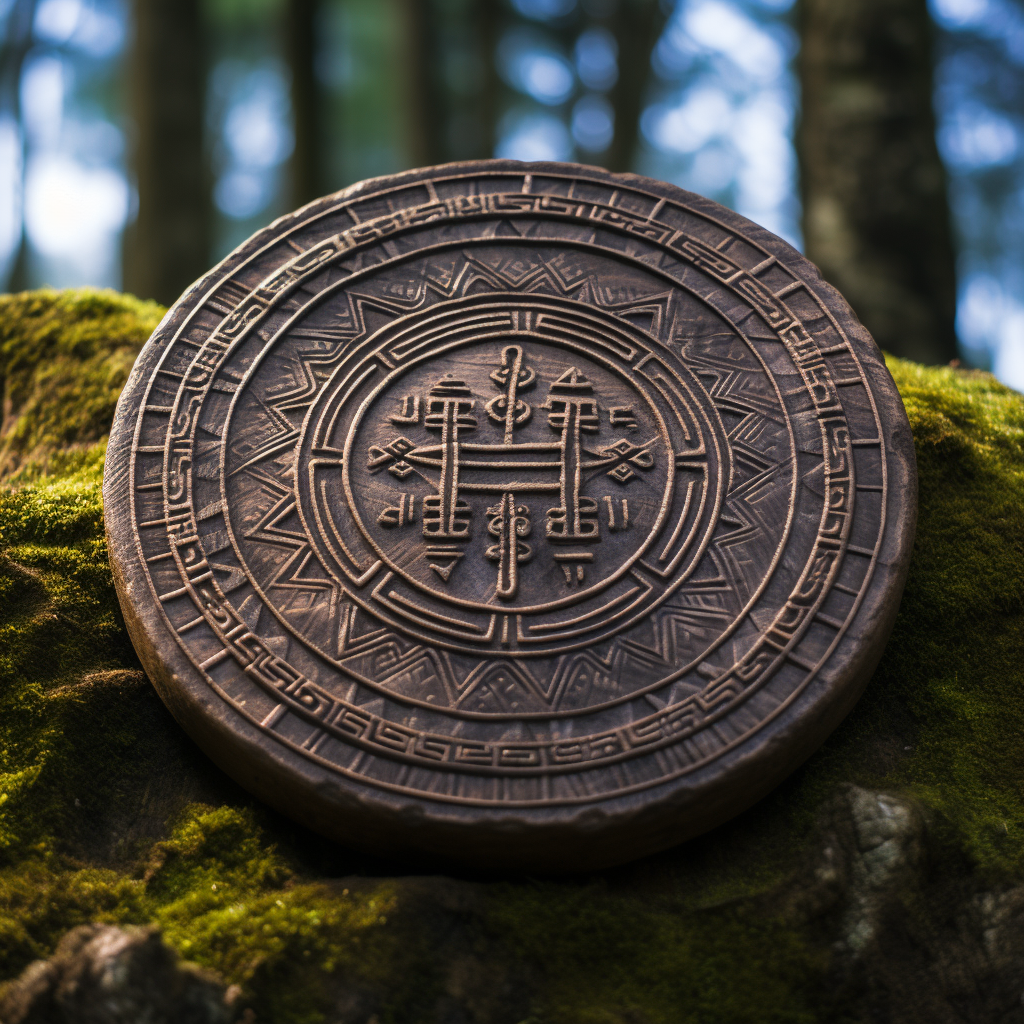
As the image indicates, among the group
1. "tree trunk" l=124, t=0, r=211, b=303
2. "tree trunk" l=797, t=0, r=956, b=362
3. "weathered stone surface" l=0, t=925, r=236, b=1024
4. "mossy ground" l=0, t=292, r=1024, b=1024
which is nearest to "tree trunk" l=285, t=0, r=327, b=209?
"tree trunk" l=124, t=0, r=211, b=303

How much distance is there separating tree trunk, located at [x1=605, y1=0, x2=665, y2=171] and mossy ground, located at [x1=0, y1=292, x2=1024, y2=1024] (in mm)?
7781

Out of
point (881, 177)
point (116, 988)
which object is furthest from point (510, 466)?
point (881, 177)

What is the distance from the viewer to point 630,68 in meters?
11.0

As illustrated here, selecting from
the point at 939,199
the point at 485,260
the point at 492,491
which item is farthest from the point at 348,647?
the point at 939,199

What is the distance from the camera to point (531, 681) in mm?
2775

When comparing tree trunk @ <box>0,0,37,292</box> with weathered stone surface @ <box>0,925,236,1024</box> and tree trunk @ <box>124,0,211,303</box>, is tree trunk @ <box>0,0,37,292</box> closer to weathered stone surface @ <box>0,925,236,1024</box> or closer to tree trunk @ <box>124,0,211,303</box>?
tree trunk @ <box>124,0,211,303</box>

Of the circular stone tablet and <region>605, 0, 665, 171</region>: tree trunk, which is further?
<region>605, 0, 665, 171</region>: tree trunk

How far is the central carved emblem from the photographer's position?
3037 millimetres

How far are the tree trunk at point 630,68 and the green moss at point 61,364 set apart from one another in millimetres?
7389

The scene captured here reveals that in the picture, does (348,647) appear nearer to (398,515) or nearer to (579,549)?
(398,515)

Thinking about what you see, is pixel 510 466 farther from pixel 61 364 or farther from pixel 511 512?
pixel 61 364

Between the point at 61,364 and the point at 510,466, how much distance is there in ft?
8.38

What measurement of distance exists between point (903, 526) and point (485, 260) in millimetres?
1850

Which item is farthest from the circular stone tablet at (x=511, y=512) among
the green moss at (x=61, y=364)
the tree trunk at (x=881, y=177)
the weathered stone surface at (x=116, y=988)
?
the tree trunk at (x=881, y=177)
